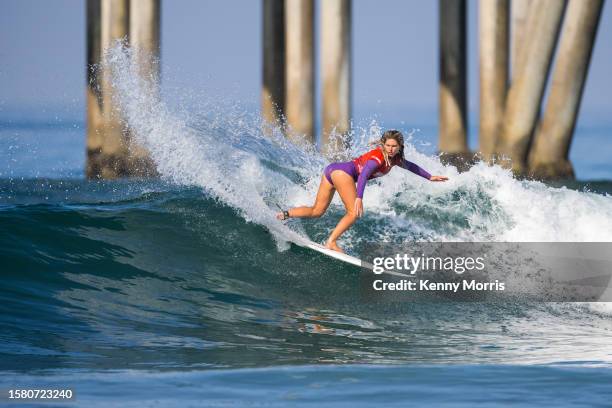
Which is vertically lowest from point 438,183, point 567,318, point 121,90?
point 567,318

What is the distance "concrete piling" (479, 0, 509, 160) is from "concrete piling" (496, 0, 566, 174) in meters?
2.93

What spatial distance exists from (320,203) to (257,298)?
1061mm

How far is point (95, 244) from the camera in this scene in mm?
9625

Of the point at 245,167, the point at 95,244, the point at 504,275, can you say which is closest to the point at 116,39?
the point at 245,167

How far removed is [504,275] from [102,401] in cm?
481

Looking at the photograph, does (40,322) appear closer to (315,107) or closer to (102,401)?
(102,401)

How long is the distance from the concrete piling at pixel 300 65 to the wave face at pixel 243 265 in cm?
693

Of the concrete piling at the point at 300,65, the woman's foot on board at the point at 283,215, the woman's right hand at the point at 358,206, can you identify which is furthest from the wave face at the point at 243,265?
the concrete piling at the point at 300,65

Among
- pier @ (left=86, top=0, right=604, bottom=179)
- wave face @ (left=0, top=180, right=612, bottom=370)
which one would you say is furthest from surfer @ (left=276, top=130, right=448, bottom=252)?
pier @ (left=86, top=0, right=604, bottom=179)

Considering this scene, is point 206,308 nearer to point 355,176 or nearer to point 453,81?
point 355,176

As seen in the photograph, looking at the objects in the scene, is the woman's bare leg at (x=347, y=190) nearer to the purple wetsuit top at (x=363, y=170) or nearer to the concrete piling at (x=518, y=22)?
the purple wetsuit top at (x=363, y=170)

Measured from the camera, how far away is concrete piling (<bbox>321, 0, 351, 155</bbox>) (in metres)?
19.2

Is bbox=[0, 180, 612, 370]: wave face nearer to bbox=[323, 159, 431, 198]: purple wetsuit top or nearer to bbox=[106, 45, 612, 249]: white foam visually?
bbox=[106, 45, 612, 249]: white foam

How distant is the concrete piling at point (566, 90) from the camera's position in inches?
657
